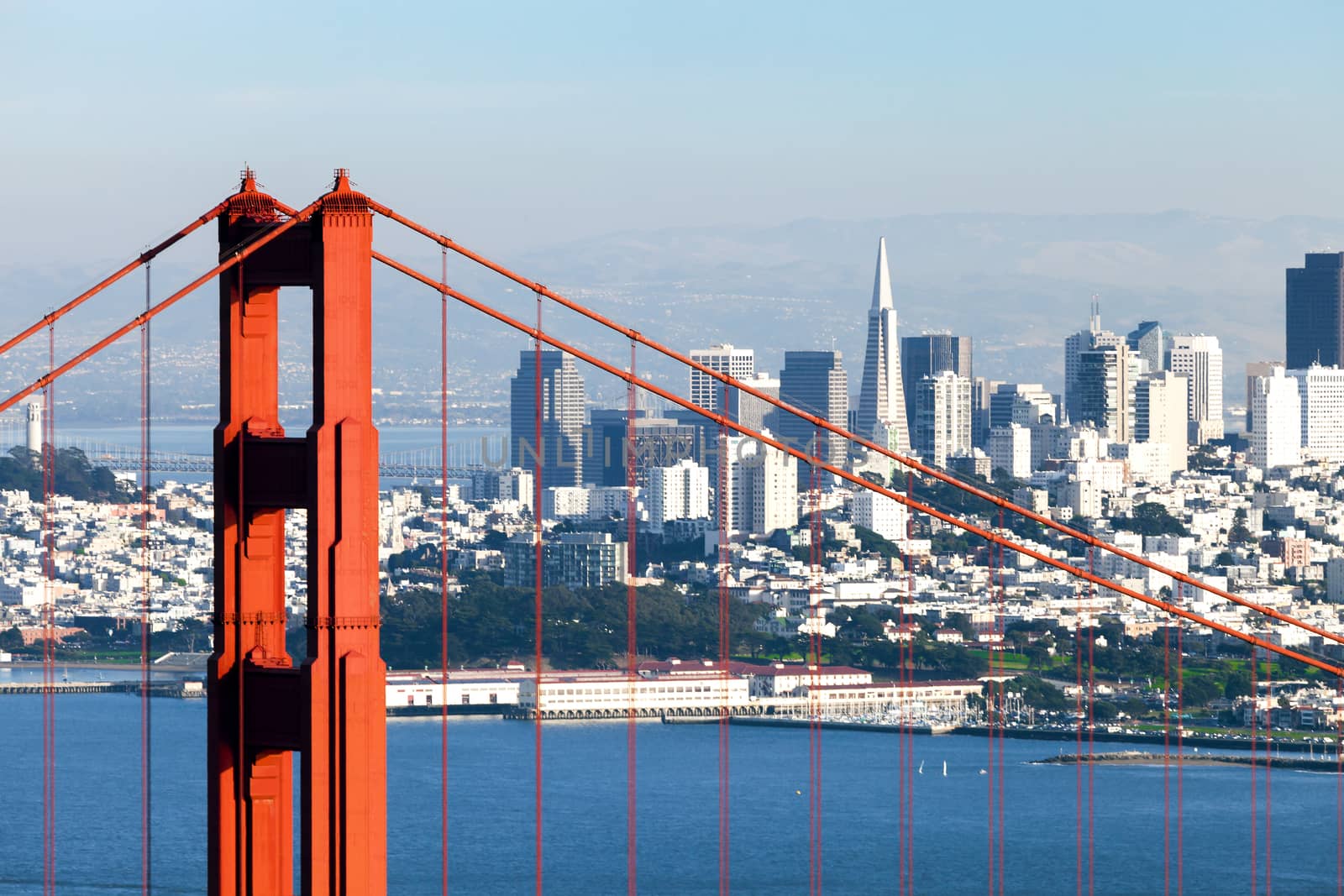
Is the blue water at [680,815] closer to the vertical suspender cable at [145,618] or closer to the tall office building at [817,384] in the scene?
the vertical suspender cable at [145,618]

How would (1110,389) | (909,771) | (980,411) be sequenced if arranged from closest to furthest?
(909,771) → (1110,389) → (980,411)

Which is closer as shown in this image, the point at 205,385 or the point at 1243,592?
the point at 1243,592

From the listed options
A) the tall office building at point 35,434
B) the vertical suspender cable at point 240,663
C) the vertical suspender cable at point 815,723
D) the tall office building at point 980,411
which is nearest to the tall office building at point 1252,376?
the tall office building at point 980,411

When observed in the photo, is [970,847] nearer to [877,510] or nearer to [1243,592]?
[1243,592]

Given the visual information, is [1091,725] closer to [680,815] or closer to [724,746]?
[680,815]

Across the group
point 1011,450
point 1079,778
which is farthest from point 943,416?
point 1079,778

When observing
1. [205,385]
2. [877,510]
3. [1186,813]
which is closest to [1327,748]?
[1186,813]
